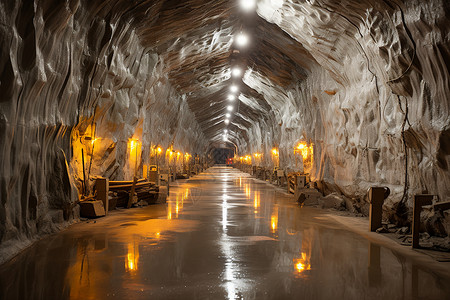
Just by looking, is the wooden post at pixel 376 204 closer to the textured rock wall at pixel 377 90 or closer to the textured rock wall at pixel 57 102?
the textured rock wall at pixel 377 90

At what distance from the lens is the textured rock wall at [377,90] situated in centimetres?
747

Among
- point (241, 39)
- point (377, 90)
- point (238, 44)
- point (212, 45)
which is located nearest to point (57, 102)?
point (377, 90)

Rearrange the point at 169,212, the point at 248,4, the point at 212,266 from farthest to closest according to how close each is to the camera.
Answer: the point at 248,4
the point at 169,212
the point at 212,266

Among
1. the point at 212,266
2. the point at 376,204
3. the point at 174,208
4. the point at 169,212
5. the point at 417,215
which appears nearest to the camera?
the point at 212,266

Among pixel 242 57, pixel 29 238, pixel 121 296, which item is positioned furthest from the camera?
pixel 242 57

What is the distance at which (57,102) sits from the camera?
821 cm

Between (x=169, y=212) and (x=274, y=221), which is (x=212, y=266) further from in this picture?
(x=169, y=212)

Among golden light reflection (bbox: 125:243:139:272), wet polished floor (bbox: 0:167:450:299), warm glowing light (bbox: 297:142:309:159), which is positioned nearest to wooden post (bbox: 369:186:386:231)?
wet polished floor (bbox: 0:167:450:299)

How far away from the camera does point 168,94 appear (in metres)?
20.5

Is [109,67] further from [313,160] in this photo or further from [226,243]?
[313,160]

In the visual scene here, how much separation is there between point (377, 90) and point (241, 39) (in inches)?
297

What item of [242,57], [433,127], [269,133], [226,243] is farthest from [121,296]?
[269,133]

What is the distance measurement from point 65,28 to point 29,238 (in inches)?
158

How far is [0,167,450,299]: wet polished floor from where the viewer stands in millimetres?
4453
